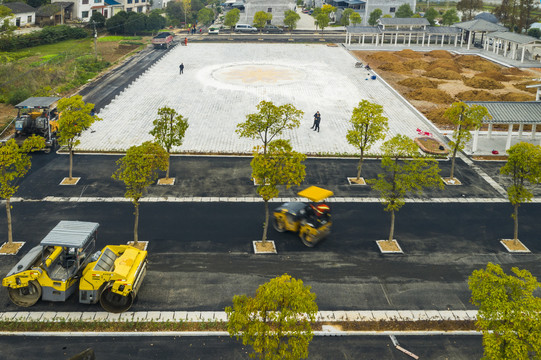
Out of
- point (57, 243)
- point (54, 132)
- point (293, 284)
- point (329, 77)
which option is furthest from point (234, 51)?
point (293, 284)

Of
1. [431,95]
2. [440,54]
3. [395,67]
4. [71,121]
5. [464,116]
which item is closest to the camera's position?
[71,121]

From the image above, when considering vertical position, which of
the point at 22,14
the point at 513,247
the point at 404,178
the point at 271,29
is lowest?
the point at 513,247

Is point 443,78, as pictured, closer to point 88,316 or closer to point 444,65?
point 444,65

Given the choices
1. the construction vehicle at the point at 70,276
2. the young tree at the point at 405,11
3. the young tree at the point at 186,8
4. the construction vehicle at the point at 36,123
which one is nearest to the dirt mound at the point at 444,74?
the young tree at the point at 405,11

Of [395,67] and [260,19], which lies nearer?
[395,67]

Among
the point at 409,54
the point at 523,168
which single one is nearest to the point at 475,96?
the point at 409,54

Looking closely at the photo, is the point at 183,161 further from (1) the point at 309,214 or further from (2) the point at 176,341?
(2) the point at 176,341
